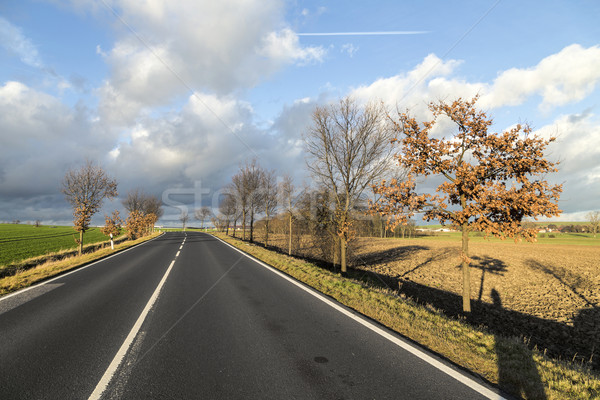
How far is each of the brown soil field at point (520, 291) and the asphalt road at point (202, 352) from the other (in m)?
4.21

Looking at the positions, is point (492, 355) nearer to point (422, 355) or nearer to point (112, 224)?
point (422, 355)

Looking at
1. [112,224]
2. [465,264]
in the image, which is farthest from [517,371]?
[112,224]

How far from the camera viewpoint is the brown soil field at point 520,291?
388 inches

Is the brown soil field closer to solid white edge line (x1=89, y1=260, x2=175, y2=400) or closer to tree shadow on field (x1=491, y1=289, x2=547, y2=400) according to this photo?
tree shadow on field (x1=491, y1=289, x2=547, y2=400)

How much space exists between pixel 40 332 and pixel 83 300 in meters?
2.46

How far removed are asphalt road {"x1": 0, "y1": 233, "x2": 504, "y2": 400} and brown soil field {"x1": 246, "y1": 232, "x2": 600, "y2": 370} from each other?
13.8 feet

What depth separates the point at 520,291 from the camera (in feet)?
52.0

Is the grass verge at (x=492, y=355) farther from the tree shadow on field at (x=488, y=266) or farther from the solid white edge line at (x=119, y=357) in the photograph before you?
the tree shadow on field at (x=488, y=266)

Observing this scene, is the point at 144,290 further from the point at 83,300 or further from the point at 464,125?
the point at 464,125

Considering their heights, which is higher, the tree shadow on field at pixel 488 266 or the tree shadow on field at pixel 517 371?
the tree shadow on field at pixel 517 371

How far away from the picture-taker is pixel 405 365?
380cm

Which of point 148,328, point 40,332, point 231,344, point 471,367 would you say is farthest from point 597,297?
point 40,332

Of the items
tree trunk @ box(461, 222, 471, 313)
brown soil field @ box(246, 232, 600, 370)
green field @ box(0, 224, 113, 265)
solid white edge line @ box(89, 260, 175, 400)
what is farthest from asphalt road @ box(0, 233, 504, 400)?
green field @ box(0, 224, 113, 265)

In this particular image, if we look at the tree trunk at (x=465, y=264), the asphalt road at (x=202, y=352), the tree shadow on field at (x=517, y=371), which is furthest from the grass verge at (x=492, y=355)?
the tree trunk at (x=465, y=264)
